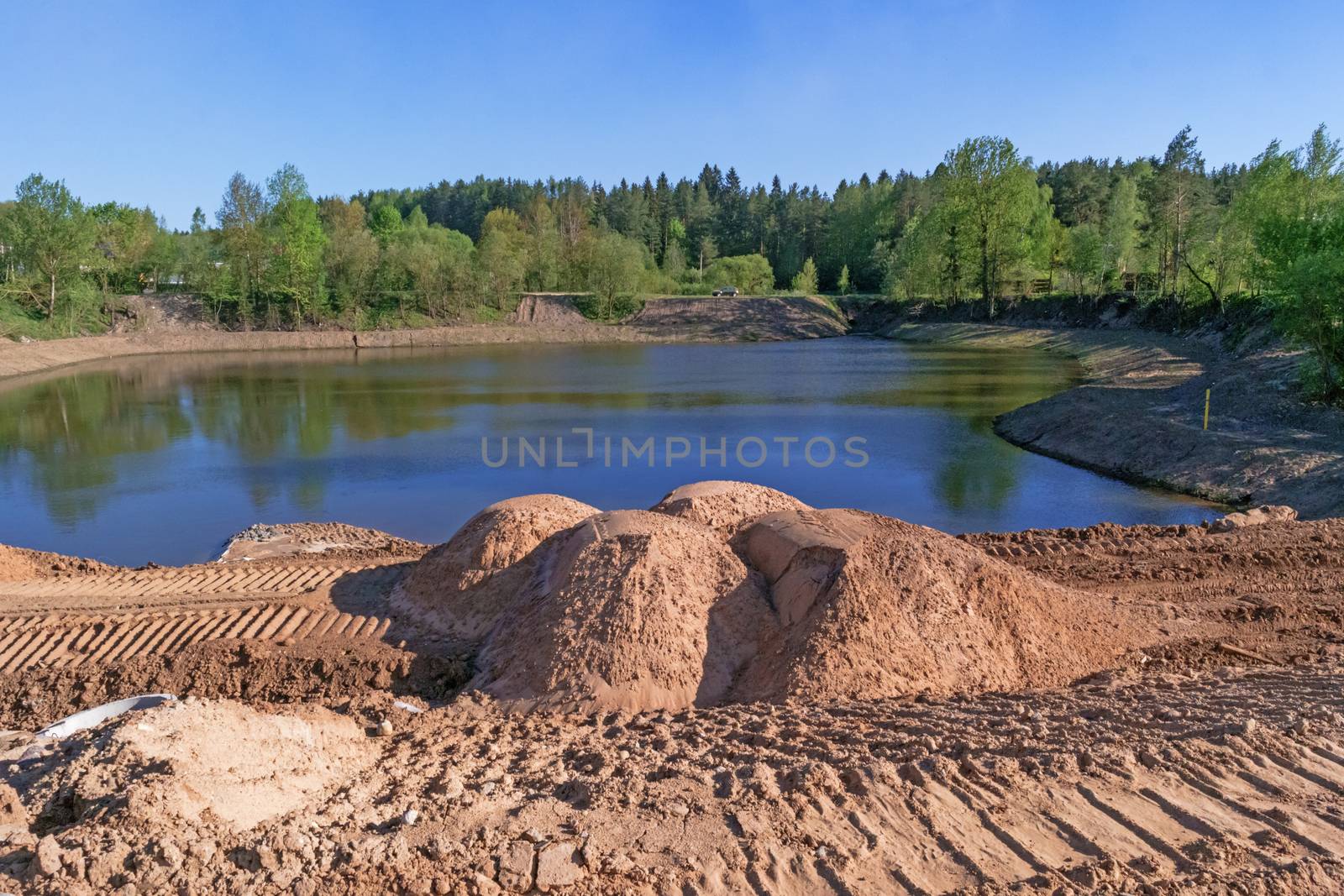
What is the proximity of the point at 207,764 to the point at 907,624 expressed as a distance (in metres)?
6.57

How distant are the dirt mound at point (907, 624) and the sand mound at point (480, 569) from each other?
3579 mm

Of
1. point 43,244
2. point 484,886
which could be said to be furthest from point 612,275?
point 484,886

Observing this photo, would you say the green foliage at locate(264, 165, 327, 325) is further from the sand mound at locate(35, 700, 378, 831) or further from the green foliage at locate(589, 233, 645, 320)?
the sand mound at locate(35, 700, 378, 831)

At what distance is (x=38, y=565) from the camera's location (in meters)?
14.7

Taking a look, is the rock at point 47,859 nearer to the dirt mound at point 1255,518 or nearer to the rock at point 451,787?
the rock at point 451,787

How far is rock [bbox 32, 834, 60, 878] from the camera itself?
4.90 meters

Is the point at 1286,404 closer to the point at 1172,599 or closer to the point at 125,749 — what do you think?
the point at 1172,599

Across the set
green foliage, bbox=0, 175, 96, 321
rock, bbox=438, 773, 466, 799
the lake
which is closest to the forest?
green foliage, bbox=0, 175, 96, 321

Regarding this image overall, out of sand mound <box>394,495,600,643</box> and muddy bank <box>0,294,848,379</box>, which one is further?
muddy bank <box>0,294,848,379</box>

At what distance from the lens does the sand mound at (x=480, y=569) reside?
428 inches

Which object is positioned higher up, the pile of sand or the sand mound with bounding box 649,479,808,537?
the sand mound with bounding box 649,479,808,537

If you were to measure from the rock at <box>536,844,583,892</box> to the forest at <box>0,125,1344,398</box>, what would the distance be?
3062 centimetres

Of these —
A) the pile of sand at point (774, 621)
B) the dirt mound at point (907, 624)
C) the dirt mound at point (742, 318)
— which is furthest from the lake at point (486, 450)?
the dirt mound at point (742, 318)

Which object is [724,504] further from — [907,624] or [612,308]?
[612,308]
